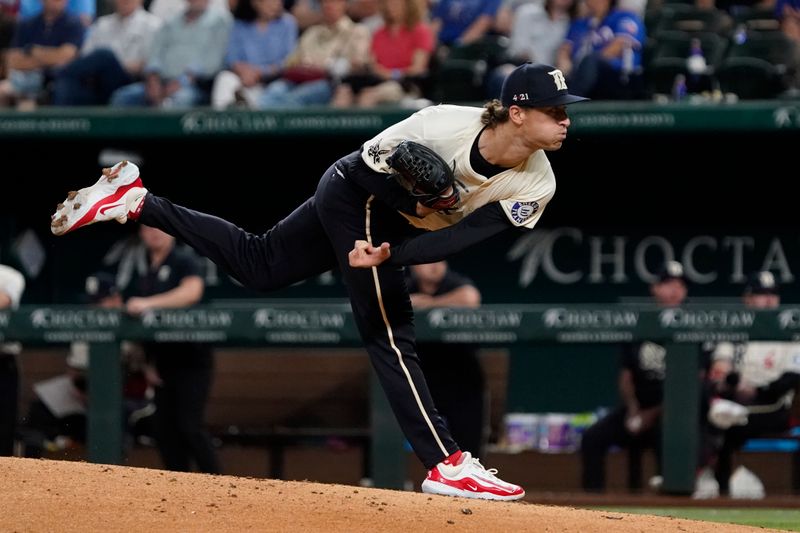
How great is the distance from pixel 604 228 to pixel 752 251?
1100 mm

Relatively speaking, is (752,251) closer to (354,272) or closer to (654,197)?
(654,197)

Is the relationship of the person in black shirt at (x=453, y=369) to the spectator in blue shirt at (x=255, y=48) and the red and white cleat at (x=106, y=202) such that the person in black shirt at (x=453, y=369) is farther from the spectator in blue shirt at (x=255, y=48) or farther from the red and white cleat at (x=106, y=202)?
the spectator in blue shirt at (x=255, y=48)

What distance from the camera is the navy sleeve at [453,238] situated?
16.6ft

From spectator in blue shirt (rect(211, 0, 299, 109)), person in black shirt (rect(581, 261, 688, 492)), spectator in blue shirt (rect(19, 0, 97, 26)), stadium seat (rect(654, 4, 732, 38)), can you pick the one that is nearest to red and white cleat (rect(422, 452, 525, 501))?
person in black shirt (rect(581, 261, 688, 492))

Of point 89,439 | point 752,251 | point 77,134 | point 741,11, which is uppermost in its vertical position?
point 741,11

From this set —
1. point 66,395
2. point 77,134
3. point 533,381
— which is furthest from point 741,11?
point 66,395

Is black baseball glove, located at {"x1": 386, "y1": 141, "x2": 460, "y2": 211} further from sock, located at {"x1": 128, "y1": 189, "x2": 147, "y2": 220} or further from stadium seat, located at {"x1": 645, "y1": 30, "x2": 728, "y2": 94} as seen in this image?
stadium seat, located at {"x1": 645, "y1": 30, "x2": 728, "y2": 94}

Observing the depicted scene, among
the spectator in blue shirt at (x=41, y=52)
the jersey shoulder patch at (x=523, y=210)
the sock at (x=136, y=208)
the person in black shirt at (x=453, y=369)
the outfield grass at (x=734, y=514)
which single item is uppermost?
the spectator in blue shirt at (x=41, y=52)

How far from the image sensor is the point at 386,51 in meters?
10.3

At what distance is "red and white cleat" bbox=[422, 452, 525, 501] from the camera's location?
537 centimetres

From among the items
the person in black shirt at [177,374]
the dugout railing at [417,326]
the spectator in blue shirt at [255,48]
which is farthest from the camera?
the spectator in blue shirt at [255,48]

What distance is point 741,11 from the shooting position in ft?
34.9

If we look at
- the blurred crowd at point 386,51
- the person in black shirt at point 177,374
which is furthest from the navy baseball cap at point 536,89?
the blurred crowd at point 386,51

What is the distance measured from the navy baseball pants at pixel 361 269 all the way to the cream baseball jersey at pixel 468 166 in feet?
0.70
